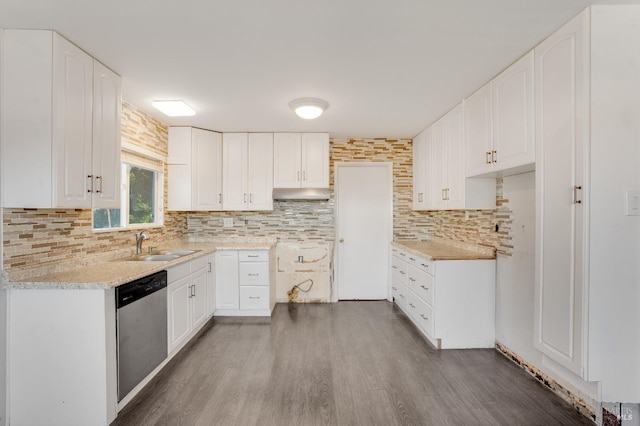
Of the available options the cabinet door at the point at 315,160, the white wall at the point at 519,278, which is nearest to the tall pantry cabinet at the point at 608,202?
the white wall at the point at 519,278

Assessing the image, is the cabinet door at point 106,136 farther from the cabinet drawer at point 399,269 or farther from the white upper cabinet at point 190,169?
the cabinet drawer at point 399,269

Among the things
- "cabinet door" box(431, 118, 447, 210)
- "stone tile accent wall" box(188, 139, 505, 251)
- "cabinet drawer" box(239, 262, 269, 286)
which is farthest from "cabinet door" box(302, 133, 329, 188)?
"cabinet door" box(431, 118, 447, 210)

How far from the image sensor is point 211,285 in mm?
3727

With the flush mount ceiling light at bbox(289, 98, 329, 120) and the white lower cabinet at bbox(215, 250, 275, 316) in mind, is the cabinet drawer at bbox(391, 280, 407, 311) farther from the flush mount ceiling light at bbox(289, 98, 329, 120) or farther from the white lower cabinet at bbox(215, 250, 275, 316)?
the flush mount ceiling light at bbox(289, 98, 329, 120)

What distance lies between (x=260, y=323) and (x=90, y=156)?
7.91ft

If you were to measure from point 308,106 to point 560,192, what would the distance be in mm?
2066

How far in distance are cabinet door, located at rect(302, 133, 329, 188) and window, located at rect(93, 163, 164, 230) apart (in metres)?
1.82

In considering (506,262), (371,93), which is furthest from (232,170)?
(506,262)

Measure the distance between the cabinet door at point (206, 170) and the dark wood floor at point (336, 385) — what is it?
5.23 feet

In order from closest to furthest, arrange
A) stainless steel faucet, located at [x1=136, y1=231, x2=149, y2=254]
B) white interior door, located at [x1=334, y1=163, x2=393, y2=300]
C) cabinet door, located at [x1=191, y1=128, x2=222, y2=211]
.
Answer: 1. stainless steel faucet, located at [x1=136, y1=231, x2=149, y2=254]
2. cabinet door, located at [x1=191, y1=128, x2=222, y2=211]
3. white interior door, located at [x1=334, y1=163, x2=393, y2=300]

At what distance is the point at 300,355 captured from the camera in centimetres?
284

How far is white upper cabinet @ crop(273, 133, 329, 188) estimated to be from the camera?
4.18 meters

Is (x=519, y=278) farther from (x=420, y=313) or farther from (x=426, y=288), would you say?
(x=420, y=313)

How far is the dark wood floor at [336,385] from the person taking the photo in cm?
200
